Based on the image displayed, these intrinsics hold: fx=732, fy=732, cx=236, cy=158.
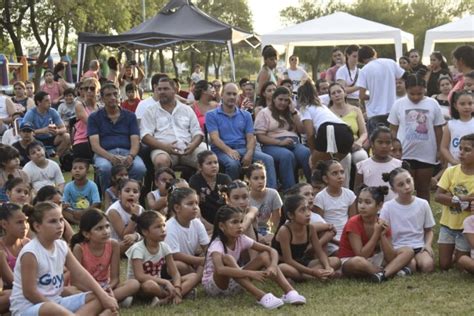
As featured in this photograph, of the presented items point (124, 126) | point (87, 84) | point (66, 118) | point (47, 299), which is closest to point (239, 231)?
point (47, 299)

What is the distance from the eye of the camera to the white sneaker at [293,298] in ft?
15.7

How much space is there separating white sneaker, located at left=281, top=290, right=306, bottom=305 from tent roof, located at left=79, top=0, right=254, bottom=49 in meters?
10.5

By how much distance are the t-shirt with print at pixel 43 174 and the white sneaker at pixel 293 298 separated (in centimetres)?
352

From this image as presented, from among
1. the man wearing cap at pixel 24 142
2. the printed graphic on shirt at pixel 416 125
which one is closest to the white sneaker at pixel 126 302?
the printed graphic on shirt at pixel 416 125

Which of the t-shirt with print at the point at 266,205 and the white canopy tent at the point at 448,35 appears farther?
the white canopy tent at the point at 448,35

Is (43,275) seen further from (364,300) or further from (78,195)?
(78,195)

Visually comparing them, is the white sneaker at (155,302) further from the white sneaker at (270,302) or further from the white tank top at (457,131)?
the white tank top at (457,131)

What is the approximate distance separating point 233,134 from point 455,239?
282cm

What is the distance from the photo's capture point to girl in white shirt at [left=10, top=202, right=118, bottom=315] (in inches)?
168

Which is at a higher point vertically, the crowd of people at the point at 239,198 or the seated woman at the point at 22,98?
the seated woman at the point at 22,98

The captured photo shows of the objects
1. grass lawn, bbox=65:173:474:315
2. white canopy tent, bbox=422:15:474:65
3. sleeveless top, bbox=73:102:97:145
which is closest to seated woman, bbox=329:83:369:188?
grass lawn, bbox=65:173:474:315

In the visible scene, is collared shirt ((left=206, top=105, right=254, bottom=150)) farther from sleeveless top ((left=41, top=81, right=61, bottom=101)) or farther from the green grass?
sleeveless top ((left=41, top=81, right=61, bottom=101))

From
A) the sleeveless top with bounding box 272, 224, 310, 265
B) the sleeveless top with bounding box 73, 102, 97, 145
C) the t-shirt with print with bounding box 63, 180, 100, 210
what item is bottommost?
the sleeveless top with bounding box 272, 224, 310, 265

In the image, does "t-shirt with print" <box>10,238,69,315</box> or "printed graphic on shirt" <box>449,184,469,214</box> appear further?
"printed graphic on shirt" <box>449,184,469,214</box>
